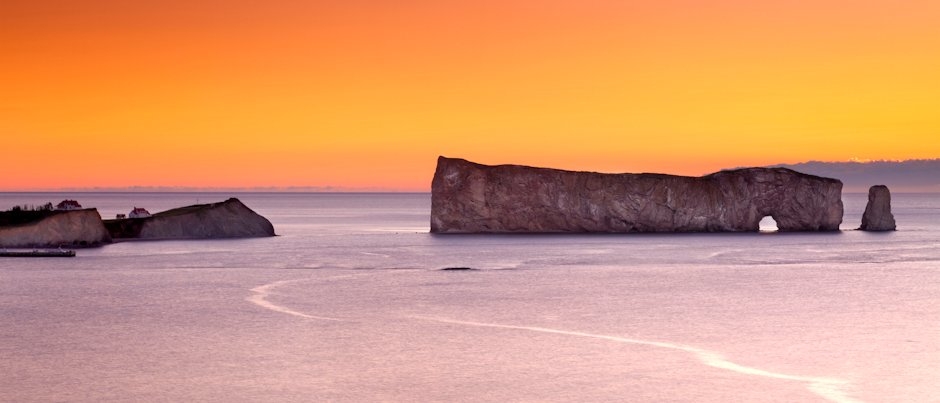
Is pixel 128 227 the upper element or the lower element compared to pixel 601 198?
lower

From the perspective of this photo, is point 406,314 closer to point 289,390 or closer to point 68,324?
point 68,324

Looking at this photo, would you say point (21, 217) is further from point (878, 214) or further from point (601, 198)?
point (878, 214)

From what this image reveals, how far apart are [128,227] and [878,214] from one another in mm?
50708

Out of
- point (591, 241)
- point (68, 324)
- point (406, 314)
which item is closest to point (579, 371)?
point (406, 314)

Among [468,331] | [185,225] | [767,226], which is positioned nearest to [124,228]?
[185,225]

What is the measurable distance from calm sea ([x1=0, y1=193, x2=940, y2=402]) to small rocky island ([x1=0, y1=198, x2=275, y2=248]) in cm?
855

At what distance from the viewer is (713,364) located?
16.2 meters

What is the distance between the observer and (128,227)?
57.4 meters

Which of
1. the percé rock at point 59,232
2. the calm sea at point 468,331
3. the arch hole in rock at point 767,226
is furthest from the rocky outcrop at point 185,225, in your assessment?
the arch hole in rock at point 767,226

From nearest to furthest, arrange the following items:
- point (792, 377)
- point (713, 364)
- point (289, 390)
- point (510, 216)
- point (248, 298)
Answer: point (289, 390) < point (792, 377) < point (713, 364) < point (248, 298) < point (510, 216)

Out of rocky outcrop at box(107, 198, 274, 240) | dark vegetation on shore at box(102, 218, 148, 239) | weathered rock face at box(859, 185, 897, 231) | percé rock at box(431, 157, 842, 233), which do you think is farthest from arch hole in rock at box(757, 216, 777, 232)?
dark vegetation on shore at box(102, 218, 148, 239)

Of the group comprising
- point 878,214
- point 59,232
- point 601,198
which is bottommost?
→ point 59,232

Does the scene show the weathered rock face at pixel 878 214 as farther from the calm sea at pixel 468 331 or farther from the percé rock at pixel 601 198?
the calm sea at pixel 468 331

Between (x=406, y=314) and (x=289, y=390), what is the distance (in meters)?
9.02
